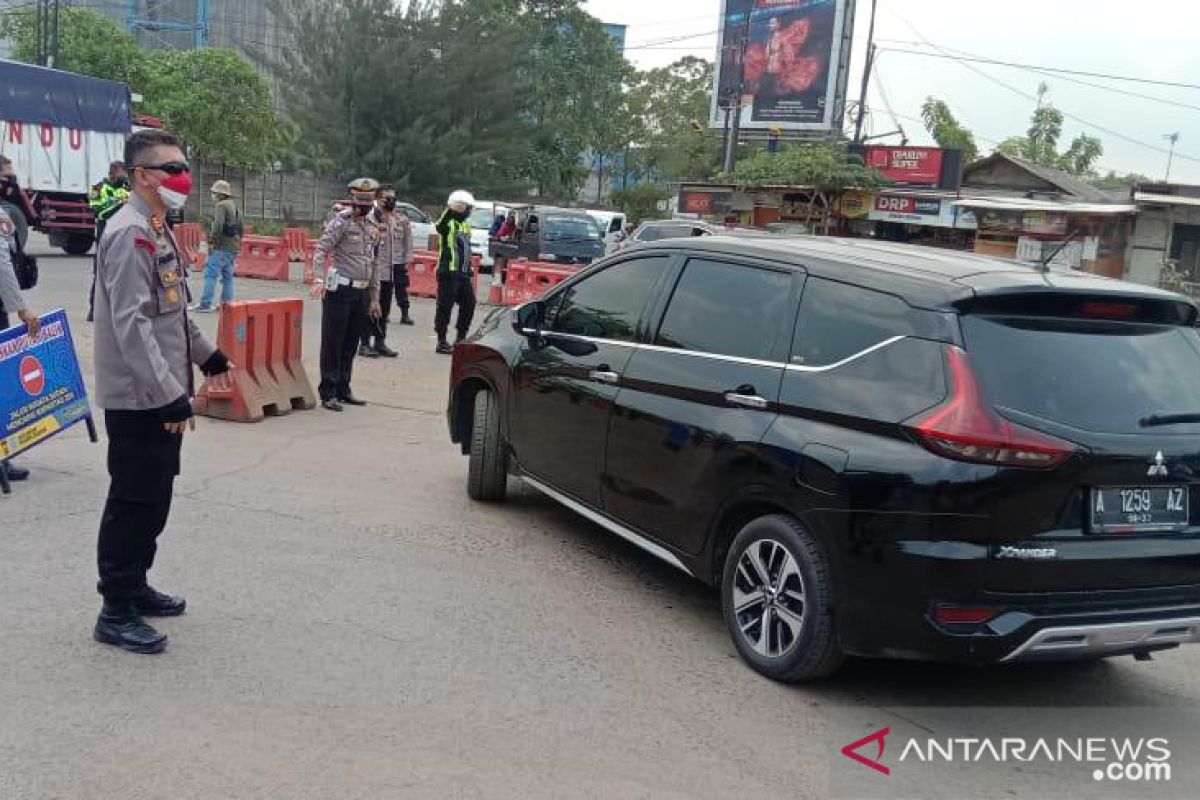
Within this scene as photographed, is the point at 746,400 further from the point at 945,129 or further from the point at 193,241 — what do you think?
the point at 945,129

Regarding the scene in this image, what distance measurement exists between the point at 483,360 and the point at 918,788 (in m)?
3.90

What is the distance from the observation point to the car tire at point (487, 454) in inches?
269

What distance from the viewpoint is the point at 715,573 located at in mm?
4906

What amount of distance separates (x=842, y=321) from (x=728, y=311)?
71 cm

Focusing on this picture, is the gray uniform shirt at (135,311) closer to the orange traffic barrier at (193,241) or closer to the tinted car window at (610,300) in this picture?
the tinted car window at (610,300)

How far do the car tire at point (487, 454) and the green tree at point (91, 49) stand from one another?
3869cm

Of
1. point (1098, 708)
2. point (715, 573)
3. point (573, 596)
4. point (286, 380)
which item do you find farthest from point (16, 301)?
point (1098, 708)

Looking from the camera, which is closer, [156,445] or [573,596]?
[156,445]

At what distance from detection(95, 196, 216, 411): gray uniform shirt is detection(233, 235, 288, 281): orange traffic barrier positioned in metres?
17.8

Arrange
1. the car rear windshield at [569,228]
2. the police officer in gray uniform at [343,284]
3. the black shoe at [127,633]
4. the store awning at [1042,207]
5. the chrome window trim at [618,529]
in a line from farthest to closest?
the store awning at [1042,207] < the car rear windshield at [569,228] < the police officer in gray uniform at [343,284] < the chrome window trim at [618,529] < the black shoe at [127,633]

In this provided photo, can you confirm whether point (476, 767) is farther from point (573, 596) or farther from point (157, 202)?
point (157, 202)

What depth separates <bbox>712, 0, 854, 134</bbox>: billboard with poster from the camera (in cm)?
3925

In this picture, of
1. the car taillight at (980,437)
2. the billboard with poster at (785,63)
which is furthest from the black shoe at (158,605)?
the billboard with poster at (785,63)

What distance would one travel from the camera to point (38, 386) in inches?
265
